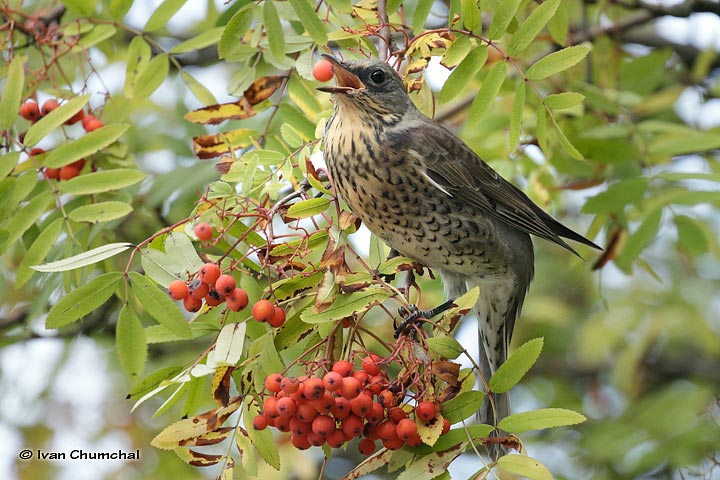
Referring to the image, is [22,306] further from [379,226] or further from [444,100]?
[444,100]

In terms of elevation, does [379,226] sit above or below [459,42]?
below

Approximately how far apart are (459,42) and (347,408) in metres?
1.32

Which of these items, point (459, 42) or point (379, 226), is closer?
point (459, 42)

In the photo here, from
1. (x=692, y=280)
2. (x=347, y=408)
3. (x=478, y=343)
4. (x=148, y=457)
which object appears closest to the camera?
(x=347, y=408)

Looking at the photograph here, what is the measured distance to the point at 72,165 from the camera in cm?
356

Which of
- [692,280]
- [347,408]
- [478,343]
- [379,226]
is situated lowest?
[692,280]

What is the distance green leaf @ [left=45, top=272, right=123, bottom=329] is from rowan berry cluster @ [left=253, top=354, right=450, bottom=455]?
57 centimetres

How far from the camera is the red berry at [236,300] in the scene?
2.54 m

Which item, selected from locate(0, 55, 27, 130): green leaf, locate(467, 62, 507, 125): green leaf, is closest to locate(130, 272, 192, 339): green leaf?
locate(0, 55, 27, 130): green leaf

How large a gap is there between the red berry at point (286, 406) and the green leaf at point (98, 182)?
4.05 ft

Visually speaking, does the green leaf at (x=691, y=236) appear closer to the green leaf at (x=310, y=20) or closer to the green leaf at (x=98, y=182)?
the green leaf at (x=310, y=20)

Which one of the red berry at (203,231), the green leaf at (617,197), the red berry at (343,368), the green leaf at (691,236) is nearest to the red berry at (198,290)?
the red berry at (203,231)

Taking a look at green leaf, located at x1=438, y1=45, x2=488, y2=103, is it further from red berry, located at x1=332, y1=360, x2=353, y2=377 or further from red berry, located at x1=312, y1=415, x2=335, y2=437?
red berry, located at x1=312, y1=415, x2=335, y2=437

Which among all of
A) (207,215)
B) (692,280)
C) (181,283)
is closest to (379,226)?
(207,215)
